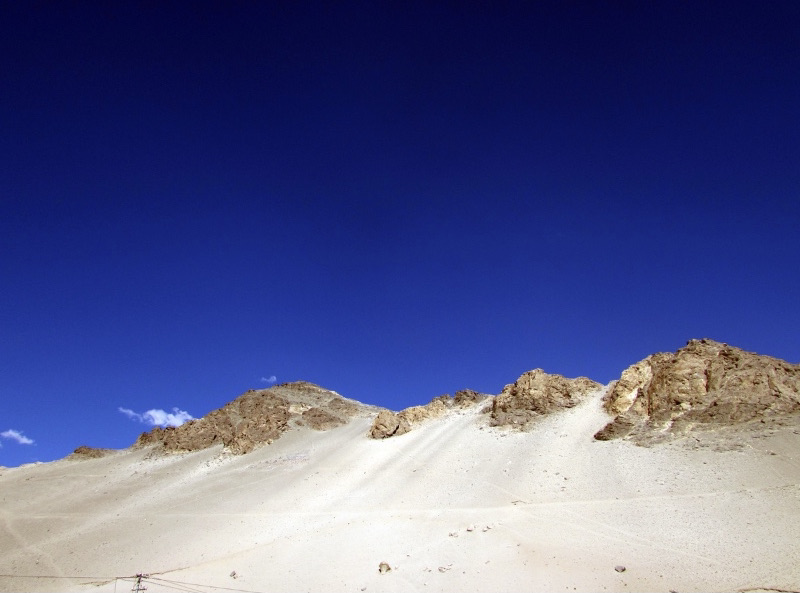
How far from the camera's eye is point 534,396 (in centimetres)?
3934

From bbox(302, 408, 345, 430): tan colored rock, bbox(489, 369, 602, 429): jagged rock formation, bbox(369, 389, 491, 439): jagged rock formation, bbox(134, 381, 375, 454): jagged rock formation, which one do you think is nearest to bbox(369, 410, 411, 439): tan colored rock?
bbox(369, 389, 491, 439): jagged rock formation

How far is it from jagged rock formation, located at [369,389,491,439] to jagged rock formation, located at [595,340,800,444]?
51.9 ft

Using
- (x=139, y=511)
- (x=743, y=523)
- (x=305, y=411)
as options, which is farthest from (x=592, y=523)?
(x=305, y=411)

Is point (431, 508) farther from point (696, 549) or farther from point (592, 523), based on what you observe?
point (696, 549)

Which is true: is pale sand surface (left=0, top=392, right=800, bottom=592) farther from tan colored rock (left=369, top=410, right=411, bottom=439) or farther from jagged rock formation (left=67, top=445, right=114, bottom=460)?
jagged rock formation (left=67, top=445, right=114, bottom=460)

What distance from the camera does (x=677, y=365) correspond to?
32.3 m

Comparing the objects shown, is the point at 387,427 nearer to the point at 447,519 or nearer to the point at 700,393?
the point at 447,519

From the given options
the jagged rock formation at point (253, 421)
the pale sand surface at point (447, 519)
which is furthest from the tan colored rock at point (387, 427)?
the jagged rock formation at point (253, 421)

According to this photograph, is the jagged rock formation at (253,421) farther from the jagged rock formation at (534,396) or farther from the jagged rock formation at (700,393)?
the jagged rock formation at (700,393)

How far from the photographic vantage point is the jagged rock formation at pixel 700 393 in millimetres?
27562

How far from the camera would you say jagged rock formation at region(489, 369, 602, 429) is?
37.8 metres

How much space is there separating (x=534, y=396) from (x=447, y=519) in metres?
17.9

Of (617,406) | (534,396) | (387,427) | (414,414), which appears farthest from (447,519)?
(414,414)

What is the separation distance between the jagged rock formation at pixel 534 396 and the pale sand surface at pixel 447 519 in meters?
1.32
